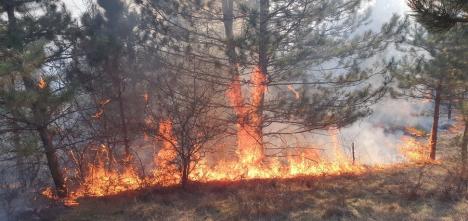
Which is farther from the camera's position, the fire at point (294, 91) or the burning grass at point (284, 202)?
the fire at point (294, 91)

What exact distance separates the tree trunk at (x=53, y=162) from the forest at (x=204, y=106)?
1.4 inches

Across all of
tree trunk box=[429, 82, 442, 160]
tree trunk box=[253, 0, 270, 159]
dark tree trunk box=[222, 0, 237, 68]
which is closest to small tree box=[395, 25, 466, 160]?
tree trunk box=[429, 82, 442, 160]

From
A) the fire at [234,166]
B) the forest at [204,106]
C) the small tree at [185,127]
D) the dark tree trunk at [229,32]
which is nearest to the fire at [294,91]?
the forest at [204,106]

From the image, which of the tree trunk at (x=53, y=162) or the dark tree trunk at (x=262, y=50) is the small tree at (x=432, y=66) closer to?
the dark tree trunk at (x=262, y=50)

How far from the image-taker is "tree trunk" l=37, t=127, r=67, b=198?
10.6 m

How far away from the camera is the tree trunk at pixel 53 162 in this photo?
1057cm

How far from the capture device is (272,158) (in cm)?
1561

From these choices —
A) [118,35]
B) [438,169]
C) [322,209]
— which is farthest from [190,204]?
[438,169]

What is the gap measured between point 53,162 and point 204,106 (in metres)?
4.44

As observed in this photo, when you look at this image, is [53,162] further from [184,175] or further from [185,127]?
[185,127]

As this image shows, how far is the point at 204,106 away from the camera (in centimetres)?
1112

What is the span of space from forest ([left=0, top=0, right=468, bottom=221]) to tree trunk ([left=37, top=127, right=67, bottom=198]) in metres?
0.04

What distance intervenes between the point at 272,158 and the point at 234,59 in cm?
504

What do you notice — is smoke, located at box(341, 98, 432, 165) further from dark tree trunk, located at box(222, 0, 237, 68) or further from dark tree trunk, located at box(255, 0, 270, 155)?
dark tree trunk, located at box(222, 0, 237, 68)
